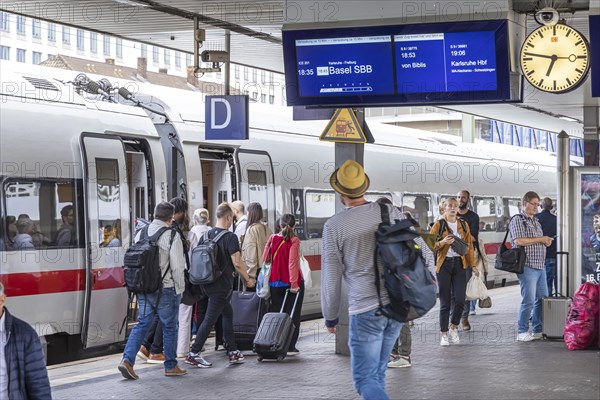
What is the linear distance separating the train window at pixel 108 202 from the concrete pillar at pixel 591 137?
6.06 m

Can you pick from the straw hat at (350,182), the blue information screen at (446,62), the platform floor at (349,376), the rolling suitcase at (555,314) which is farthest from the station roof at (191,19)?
the platform floor at (349,376)

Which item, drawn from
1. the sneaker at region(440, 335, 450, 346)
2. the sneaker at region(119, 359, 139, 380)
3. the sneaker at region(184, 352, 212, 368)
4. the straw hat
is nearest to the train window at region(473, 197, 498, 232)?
the sneaker at region(440, 335, 450, 346)

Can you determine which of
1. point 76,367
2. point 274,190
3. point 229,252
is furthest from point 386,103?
point 274,190

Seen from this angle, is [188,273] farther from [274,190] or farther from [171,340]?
[274,190]

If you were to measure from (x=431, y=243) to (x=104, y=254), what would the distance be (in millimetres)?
5832

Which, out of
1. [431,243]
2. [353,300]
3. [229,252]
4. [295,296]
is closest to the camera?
[353,300]

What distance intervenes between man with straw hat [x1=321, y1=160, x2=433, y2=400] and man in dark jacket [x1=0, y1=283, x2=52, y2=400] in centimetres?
240

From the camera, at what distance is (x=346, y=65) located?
1067cm

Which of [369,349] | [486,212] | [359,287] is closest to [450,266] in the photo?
[359,287]

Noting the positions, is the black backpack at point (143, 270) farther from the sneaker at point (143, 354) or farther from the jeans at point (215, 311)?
the sneaker at point (143, 354)

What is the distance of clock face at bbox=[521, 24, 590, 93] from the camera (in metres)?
10.3

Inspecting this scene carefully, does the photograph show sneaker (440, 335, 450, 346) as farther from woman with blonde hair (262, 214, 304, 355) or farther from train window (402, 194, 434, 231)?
train window (402, 194, 434, 231)

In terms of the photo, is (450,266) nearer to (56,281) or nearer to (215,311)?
(215,311)

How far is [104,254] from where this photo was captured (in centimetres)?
1276
